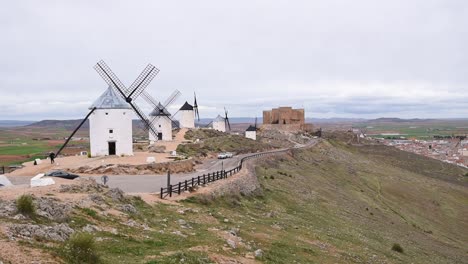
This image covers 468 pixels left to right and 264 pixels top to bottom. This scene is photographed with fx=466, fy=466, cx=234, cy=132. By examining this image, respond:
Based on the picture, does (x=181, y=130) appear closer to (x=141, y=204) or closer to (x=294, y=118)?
(x=294, y=118)

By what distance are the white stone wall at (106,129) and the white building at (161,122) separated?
87.4ft

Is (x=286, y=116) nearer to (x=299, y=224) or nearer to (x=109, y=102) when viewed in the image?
(x=109, y=102)

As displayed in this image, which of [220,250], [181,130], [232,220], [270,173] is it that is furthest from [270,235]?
[181,130]

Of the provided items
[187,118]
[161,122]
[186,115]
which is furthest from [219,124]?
[161,122]

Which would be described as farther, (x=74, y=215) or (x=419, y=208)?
(x=419, y=208)

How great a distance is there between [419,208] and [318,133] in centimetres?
7115

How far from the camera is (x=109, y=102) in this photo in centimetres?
4991

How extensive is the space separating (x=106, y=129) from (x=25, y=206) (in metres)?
33.6

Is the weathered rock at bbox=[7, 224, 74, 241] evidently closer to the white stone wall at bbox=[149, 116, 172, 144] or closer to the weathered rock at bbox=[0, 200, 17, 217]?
the weathered rock at bbox=[0, 200, 17, 217]

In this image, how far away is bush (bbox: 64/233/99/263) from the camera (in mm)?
13430

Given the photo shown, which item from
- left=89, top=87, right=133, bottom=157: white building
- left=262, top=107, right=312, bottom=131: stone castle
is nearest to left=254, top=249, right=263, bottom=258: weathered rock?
left=89, top=87, right=133, bottom=157: white building

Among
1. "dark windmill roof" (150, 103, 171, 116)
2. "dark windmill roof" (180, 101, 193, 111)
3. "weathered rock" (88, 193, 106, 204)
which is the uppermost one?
"dark windmill roof" (180, 101, 193, 111)

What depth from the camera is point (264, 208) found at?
3428 cm

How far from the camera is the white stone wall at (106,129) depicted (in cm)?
4947
